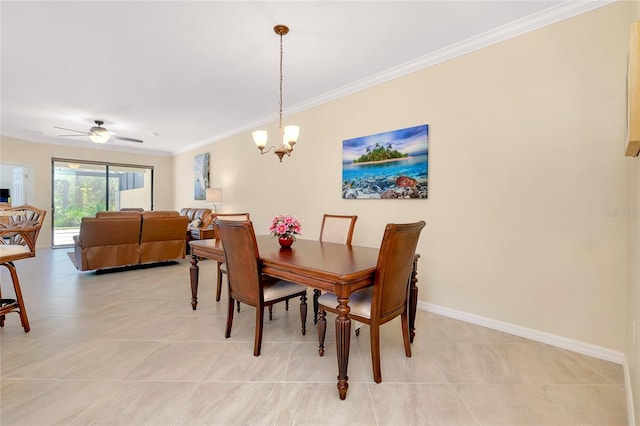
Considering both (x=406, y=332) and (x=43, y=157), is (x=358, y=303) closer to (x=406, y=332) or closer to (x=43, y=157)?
(x=406, y=332)

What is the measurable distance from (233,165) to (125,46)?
3254mm

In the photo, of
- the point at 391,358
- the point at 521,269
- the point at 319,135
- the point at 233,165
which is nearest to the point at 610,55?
the point at 521,269

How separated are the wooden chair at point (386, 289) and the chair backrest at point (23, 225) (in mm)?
2419

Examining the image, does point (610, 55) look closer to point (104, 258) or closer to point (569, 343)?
point (569, 343)

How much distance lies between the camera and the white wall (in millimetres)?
2023

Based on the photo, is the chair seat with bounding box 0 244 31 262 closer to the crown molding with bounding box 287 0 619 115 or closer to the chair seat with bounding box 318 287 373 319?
the chair seat with bounding box 318 287 373 319

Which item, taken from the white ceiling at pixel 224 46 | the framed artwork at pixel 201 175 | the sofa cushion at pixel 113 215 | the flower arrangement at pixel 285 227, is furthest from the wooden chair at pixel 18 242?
the framed artwork at pixel 201 175

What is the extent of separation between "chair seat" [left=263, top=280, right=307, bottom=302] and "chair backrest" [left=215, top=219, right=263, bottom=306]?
4.5 inches

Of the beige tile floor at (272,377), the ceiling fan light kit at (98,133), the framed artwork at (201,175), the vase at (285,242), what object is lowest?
the beige tile floor at (272,377)

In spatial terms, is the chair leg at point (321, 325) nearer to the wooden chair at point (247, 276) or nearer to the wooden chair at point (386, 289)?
the wooden chair at point (386, 289)

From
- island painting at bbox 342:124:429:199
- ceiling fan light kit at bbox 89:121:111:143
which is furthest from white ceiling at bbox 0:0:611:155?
island painting at bbox 342:124:429:199

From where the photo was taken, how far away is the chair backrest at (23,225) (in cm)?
230

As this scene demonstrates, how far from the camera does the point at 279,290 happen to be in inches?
86.0

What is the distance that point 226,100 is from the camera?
429 centimetres
